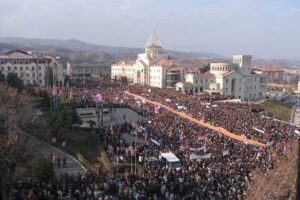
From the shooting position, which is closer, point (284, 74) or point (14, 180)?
point (14, 180)

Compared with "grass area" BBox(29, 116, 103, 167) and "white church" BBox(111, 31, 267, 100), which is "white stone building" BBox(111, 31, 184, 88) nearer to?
"white church" BBox(111, 31, 267, 100)

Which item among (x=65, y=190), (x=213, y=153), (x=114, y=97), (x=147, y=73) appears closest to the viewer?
(x=65, y=190)

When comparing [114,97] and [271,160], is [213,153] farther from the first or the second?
[114,97]

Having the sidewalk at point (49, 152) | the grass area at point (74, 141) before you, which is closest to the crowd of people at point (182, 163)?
the grass area at point (74, 141)

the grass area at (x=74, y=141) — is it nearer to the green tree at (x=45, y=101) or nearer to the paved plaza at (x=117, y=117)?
the paved plaza at (x=117, y=117)

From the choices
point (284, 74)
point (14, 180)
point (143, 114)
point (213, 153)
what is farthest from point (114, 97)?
point (284, 74)

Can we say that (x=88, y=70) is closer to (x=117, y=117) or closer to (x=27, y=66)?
(x=27, y=66)
